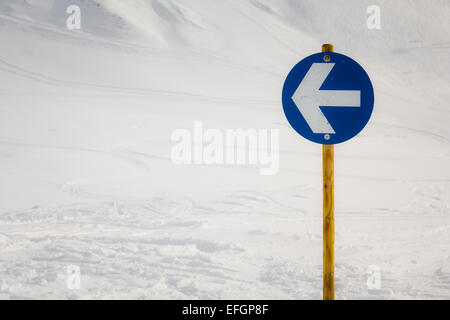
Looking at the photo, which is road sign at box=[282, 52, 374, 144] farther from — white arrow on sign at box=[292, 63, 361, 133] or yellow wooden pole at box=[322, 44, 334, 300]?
yellow wooden pole at box=[322, 44, 334, 300]

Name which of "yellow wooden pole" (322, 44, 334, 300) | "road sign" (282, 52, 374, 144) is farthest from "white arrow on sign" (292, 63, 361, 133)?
"yellow wooden pole" (322, 44, 334, 300)

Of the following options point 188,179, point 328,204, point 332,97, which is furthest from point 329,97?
point 188,179

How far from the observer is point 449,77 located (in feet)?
23.5

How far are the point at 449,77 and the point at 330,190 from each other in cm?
656

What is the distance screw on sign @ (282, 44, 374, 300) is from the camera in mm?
2245

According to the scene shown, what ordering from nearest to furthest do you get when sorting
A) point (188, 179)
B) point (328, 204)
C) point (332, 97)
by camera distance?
1. point (332, 97)
2. point (328, 204)
3. point (188, 179)

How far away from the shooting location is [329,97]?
2.24 m

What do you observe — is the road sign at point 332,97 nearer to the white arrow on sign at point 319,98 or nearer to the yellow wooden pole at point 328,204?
the white arrow on sign at point 319,98

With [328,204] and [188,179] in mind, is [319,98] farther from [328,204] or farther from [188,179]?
[188,179]

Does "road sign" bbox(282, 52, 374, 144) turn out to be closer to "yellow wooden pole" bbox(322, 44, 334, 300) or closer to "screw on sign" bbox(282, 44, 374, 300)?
"screw on sign" bbox(282, 44, 374, 300)

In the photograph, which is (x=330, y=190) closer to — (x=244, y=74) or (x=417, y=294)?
(x=417, y=294)

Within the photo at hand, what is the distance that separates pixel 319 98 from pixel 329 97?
0.06 metres

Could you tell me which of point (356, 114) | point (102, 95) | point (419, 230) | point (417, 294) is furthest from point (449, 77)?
point (102, 95)

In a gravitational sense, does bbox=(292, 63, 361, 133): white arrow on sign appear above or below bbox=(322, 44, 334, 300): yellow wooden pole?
above
